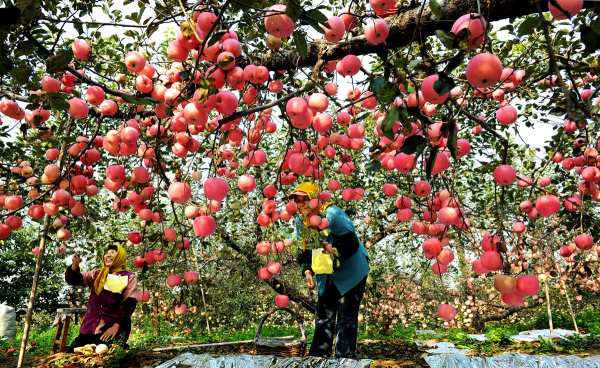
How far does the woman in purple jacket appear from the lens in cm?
298

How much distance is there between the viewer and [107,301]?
3.11 meters

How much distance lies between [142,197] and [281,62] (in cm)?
117

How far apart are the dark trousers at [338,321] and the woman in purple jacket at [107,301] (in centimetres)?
182

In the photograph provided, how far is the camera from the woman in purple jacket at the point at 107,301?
2984mm

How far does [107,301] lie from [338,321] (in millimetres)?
2305

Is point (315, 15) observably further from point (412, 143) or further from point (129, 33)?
point (129, 33)

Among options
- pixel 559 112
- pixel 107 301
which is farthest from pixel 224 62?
pixel 107 301

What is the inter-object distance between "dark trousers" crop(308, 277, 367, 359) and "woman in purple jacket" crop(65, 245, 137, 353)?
1822 millimetres

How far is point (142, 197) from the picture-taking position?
6.33 ft

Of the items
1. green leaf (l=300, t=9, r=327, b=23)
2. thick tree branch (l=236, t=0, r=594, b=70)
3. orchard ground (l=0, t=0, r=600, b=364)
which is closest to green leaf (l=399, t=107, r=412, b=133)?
orchard ground (l=0, t=0, r=600, b=364)

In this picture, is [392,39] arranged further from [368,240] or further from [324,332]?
[368,240]

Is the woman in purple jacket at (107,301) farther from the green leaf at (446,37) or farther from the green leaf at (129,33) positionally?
the green leaf at (446,37)

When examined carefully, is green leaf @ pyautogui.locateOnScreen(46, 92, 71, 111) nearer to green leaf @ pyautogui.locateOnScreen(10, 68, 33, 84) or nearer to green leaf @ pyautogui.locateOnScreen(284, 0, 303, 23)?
green leaf @ pyautogui.locateOnScreen(10, 68, 33, 84)

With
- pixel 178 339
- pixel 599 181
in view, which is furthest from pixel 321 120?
pixel 178 339
